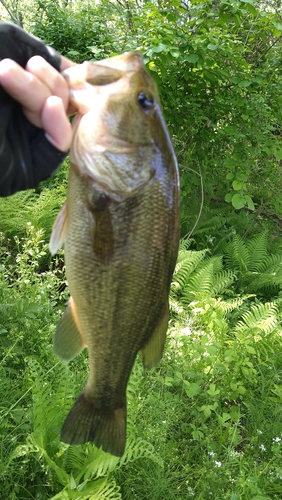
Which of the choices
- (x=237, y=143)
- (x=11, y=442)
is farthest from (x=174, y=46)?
(x=11, y=442)

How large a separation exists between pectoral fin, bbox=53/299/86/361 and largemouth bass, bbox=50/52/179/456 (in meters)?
0.03

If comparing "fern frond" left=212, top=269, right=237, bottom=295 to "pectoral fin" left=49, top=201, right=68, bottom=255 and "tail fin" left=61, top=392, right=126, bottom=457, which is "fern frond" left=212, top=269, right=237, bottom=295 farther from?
"pectoral fin" left=49, top=201, right=68, bottom=255

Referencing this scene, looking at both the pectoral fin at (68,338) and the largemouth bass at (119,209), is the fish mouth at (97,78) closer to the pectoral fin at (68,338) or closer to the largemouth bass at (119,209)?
the largemouth bass at (119,209)

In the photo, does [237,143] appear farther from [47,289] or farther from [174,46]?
[47,289]

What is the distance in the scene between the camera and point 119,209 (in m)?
1.39

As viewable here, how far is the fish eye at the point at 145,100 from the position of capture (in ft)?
4.68

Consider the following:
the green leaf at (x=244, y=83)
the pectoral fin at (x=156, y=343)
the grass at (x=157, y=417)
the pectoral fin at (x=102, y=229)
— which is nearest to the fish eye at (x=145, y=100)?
the pectoral fin at (x=102, y=229)

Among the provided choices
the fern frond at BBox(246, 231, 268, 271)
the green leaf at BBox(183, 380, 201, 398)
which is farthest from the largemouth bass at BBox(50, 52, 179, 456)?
the fern frond at BBox(246, 231, 268, 271)

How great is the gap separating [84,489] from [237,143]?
13.7 feet

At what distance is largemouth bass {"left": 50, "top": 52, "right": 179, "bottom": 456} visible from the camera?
1.39m

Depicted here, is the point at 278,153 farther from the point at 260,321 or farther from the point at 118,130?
the point at 118,130

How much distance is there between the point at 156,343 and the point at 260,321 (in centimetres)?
318

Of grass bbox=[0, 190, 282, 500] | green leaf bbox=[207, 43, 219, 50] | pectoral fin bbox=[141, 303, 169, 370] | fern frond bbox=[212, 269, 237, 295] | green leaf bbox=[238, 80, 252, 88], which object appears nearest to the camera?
pectoral fin bbox=[141, 303, 169, 370]

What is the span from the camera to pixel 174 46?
4266 millimetres
